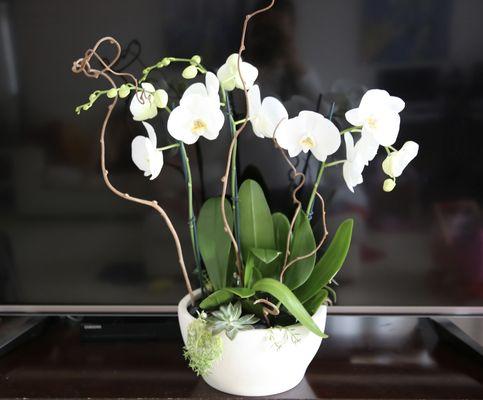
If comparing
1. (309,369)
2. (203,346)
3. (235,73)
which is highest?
(235,73)

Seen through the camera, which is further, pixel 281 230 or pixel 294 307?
pixel 281 230

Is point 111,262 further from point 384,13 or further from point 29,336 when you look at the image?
point 384,13

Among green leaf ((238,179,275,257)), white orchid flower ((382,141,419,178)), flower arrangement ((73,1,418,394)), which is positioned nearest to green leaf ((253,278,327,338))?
flower arrangement ((73,1,418,394))

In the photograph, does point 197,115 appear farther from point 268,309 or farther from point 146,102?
point 268,309

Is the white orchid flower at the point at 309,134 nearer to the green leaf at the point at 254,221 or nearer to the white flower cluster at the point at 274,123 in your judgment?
the white flower cluster at the point at 274,123

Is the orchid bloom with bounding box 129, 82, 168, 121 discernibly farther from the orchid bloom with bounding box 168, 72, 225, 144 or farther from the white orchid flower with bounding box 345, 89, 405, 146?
the white orchid flower with bounding box 345, 89, 405, 146

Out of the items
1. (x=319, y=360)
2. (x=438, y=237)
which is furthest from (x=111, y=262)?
(x=438, y=237)

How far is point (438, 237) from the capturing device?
82cm

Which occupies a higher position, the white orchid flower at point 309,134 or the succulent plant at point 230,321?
the white orchid flower at point 309,134

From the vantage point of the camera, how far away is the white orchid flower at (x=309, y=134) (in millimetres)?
598

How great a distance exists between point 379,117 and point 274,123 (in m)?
0.14

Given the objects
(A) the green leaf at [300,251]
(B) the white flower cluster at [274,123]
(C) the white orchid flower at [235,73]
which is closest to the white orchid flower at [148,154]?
(B) the white flower cluster at [274,123]

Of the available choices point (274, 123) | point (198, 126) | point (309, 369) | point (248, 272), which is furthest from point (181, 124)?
point (309, 369)

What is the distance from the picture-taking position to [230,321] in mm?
610
